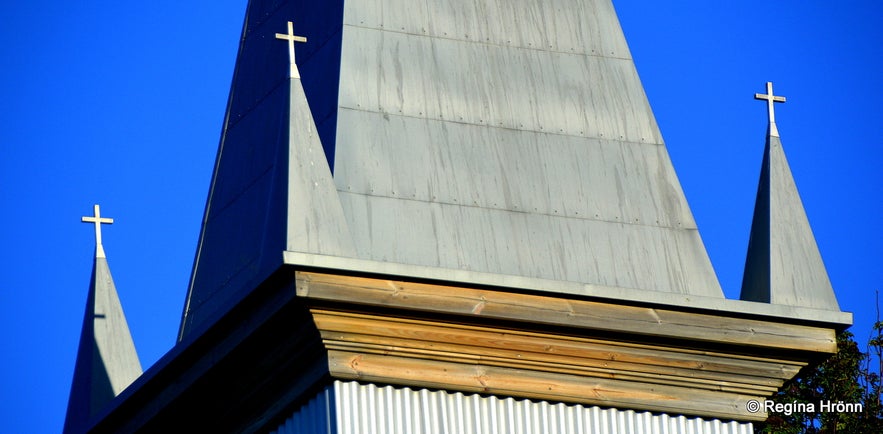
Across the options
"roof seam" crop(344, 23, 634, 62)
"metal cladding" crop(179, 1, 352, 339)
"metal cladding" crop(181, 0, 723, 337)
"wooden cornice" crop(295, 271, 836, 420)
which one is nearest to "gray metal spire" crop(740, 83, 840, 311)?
"wooden cornice" crop(295, 271, 836, 420)

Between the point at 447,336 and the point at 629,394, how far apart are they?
1.75m

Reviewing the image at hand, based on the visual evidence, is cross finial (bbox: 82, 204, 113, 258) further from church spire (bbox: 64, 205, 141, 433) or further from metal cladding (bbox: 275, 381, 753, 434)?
metal cladding (bbox: 275, 381, 753, 434)

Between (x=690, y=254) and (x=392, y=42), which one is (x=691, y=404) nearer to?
(x=690, y=254)

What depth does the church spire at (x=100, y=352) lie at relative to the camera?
23.0 m

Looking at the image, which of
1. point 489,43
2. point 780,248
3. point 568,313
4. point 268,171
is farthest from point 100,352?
point 780,248

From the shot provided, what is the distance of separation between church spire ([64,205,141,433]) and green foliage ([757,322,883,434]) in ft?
27.7

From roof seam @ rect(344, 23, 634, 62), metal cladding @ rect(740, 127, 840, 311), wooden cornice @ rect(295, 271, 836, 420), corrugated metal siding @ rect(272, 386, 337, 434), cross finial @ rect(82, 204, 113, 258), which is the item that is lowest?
corrugated metal siding @ rect(272, 386, 337, 434)

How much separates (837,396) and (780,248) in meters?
9.03

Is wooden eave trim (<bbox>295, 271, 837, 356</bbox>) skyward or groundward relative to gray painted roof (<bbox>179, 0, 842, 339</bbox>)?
groundward

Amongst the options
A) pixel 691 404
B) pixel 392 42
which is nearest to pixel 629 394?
pixel 691 404

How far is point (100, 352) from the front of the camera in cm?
2327

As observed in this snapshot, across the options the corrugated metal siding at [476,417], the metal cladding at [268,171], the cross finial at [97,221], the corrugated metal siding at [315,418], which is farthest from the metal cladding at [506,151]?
the cross finial at [97,221]

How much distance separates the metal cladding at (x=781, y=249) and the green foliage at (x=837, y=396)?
7647 mm

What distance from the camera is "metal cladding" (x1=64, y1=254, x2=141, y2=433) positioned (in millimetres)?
22953
